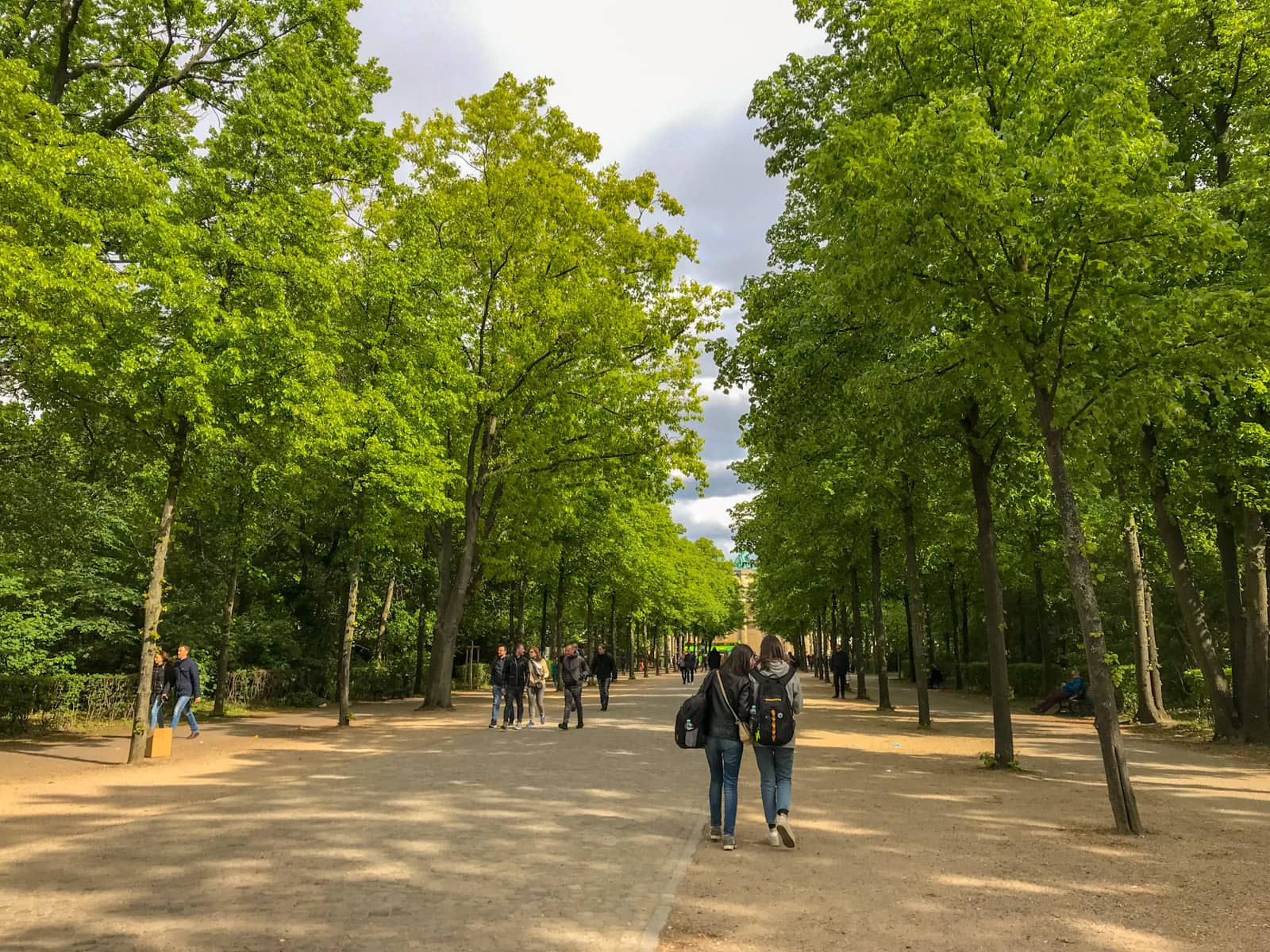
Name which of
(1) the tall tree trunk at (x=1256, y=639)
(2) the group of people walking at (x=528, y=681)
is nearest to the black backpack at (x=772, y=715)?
(2) the group of people walking at (x=528, y=681)

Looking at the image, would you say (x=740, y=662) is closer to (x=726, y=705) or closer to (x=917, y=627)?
(x=726, y=705)

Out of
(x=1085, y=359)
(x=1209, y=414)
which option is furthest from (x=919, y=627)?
(x=1085, y=359)

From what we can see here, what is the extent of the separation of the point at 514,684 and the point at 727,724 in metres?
11.5

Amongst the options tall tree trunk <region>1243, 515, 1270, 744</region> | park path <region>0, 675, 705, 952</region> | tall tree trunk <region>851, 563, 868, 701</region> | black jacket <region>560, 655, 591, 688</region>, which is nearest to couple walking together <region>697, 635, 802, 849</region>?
park path <region>0, 675, 705, 952</region>

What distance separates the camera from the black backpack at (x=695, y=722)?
24.1 ft

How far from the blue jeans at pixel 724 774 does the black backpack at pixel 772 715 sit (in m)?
0.27

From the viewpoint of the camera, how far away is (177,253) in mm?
11875

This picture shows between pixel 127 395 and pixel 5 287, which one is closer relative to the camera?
pixel 5 287

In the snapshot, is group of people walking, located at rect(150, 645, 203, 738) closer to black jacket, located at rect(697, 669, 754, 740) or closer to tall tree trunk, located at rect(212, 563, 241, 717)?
A: tall tree trunk, located at rect(212, 563, 241, 717)

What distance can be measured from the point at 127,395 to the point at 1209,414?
17.7m

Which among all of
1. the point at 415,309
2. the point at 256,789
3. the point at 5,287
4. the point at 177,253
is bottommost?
the point at 256,789

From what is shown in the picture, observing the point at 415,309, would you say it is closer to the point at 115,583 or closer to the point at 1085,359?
the point at 115,583

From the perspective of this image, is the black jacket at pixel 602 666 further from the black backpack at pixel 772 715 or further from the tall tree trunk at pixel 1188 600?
the black backpack at pixel 772 715

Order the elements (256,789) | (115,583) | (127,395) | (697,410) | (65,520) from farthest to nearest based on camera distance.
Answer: (697,410) → (115,583) → (65,520) → (127,395) → (256,789)
